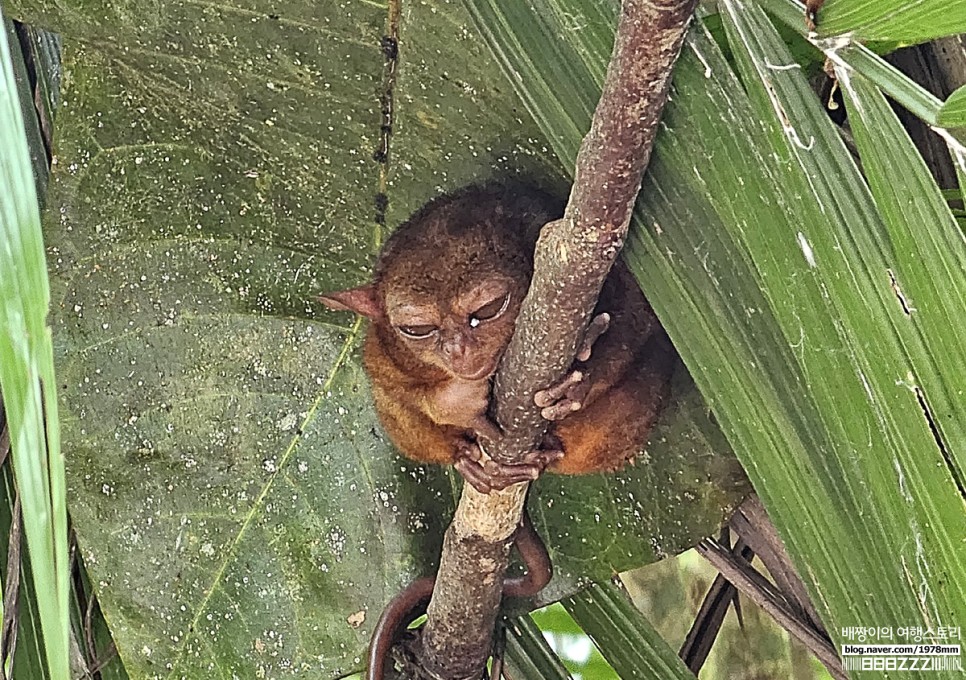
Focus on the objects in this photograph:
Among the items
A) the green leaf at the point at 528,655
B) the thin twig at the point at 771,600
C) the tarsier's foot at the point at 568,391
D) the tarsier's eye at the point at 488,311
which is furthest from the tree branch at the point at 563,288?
the thin twig at the point at 771,600

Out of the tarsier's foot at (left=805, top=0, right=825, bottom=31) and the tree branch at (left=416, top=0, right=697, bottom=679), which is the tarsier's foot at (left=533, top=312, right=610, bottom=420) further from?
the tarsier's foot at (left=805, top=0, right=825, bottom=31)

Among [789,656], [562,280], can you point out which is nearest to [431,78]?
[562,280]

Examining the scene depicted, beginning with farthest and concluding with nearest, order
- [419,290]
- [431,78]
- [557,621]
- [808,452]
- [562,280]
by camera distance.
A: [557,621]
[419,290]
[431,78]
[562,280]
[808,452]

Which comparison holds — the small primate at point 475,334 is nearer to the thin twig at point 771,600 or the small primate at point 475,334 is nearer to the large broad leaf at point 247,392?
the large broad leaf at point 247,392

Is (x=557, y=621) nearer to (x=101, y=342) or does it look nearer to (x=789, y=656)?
(x=789, y=656)

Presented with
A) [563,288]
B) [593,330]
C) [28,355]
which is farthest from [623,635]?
[28,355]

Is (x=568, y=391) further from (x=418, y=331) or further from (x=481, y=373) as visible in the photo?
(x=418, y=331)
